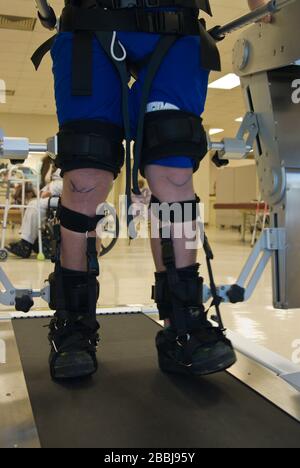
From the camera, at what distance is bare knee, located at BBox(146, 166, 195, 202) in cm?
112

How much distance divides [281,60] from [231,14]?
5.27 m

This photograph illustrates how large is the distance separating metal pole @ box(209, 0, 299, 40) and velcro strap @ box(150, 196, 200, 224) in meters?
0.49

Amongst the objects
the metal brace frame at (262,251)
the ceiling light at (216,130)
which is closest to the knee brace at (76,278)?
the metal brace frame at (262,251)

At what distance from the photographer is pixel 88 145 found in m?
1.08

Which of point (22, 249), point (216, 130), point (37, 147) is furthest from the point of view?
point (216, 130)

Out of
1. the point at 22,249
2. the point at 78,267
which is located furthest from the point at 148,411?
the point at 22,249

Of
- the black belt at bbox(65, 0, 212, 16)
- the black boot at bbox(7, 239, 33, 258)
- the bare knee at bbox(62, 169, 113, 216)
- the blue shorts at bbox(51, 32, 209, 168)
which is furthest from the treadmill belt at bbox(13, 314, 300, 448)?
the black boot at bbox(7, 239, 33, 258)

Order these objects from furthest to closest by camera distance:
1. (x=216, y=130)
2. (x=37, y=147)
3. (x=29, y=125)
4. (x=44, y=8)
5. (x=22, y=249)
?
1. (x=216, y=130)
2. (x=29, y=125)
3. (x=22, y=249)
4. (x=37, y=147)
5. (x=44, y=8)

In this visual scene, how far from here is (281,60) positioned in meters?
1.22

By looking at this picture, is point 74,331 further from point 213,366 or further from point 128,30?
point 128,30

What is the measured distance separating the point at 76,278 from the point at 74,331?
0.12 m

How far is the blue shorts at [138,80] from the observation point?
111 centimetres

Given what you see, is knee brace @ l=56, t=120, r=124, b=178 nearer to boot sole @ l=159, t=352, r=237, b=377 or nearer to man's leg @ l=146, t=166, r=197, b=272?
man's leg @ l=146, t=166, r=197, b=272

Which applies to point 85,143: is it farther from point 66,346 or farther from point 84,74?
point 66,346
